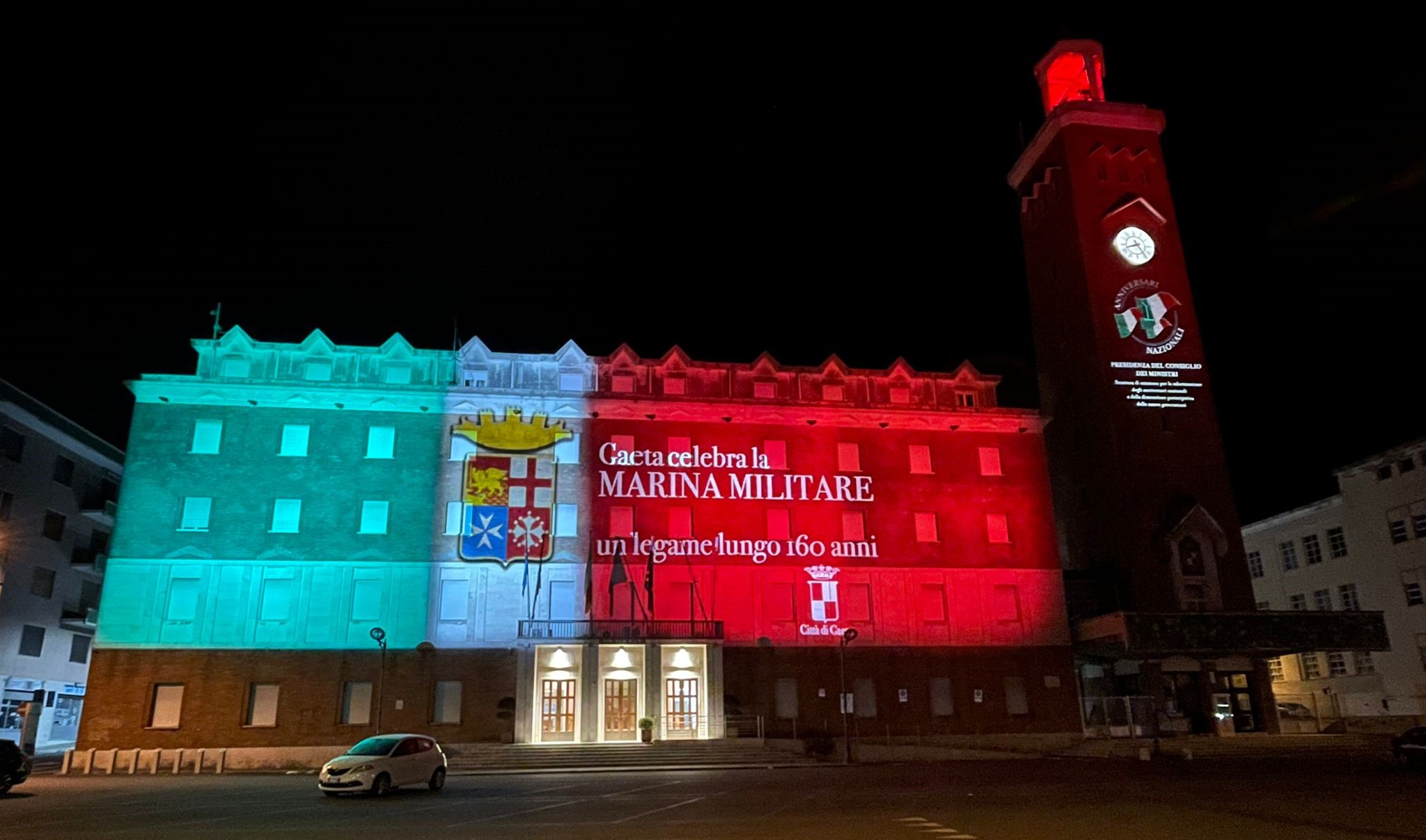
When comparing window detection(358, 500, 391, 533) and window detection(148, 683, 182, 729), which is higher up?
window detection(358, 500, 391, 533)

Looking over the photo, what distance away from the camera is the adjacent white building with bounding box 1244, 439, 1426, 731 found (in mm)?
47219

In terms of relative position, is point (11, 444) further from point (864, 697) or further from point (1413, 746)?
point (1413, 746)

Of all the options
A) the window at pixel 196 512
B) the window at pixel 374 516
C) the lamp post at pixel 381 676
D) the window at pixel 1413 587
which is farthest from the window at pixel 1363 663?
the window at pixel 196 512

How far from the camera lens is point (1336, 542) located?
174 feet

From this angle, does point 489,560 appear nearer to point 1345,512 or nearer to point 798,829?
point 798,829

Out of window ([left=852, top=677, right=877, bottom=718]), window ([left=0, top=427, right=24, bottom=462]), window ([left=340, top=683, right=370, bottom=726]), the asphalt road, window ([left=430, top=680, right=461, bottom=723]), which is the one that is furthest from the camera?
window ([left=0, top=427, right=24, bottom=462])

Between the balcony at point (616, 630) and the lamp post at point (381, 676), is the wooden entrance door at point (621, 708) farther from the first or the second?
the lamp post at point (381, 676)

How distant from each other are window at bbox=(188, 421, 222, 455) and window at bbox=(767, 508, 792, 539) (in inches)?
867

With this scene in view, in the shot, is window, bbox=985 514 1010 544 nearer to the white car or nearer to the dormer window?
the white car

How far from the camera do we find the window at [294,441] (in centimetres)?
3689

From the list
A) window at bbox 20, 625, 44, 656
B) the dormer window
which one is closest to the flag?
the dormer window

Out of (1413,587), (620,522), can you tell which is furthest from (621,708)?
(1413,587)

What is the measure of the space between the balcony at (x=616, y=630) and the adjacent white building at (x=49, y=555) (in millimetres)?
23234

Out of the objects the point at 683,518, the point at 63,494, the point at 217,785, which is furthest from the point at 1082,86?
the point at 63,494
